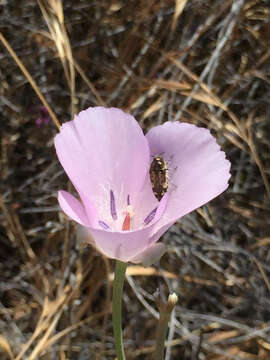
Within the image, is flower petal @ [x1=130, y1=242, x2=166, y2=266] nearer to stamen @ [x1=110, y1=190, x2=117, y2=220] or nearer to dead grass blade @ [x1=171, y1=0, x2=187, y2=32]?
stamen @ [x1=110, y1=190, x2=117, y2=220]

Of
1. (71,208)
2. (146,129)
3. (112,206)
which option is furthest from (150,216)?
(146,129)

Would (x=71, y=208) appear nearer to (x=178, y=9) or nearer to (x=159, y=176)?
(x=159, y=176)

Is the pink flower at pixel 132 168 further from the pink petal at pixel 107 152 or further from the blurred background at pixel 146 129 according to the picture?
the blurred background at pixel 146 129

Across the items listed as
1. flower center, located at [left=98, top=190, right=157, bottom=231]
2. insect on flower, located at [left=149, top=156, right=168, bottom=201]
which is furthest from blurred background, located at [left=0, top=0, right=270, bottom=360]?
insect on flower, located at [left=149, top=156, right=168, bottom=201]

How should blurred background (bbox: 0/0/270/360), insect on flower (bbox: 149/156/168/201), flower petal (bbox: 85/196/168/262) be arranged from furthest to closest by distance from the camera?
blurred background (bbox: 0/0/270/360), insect on flower (bbox: 149/156/168/201), flower petal (bbox: 85/196/168/262)

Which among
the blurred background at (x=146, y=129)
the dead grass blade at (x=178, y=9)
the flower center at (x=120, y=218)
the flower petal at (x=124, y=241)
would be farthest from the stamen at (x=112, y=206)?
the dead grass blade at (x=178, y=9)

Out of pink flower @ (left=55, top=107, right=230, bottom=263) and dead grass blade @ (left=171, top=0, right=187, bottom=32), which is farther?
dead grass blade @ (left=171, top=0, right=187, bottom=32)

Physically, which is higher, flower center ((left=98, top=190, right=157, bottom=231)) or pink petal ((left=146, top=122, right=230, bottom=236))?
pink petal ((left=146, top=122, right=230, bottom=236))
